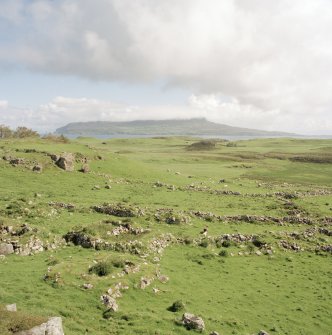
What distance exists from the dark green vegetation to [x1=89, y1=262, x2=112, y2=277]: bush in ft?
0.33

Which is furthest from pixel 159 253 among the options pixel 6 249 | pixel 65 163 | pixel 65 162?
pixel 65 162

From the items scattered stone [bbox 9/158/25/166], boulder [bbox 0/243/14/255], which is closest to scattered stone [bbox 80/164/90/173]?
scattered stone [bbox 9/158/25/166]

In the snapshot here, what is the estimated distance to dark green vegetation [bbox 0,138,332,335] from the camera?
26891 millimetres

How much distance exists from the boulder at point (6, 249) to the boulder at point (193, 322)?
59.0 ft

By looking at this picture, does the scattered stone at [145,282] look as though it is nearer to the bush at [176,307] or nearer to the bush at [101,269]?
the bush at [101,269]

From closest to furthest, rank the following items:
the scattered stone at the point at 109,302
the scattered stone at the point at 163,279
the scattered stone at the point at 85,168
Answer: the scattered stone at the point at 109,302, the scattered stone at the point at 163,279, the scattered stone at the point at 85,168

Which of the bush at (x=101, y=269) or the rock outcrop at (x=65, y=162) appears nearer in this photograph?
the bush at (x=101, y=269)

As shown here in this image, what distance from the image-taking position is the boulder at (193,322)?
24.8 meters

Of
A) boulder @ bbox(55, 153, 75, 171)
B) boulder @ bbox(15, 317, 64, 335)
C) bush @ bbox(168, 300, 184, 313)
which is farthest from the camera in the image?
boulder @ bbox(55, 153, 75, 171)

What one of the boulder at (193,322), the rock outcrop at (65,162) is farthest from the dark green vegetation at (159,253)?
the rock outcrop at (65,162)

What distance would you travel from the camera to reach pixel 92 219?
46.4 meters

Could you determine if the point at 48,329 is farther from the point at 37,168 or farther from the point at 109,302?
the point at 37,168

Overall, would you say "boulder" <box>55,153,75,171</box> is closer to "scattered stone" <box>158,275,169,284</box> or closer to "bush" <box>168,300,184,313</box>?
"scattered stone" <box>158,275,169,284</box>

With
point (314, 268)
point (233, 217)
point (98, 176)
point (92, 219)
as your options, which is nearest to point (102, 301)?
point (92, 219)
